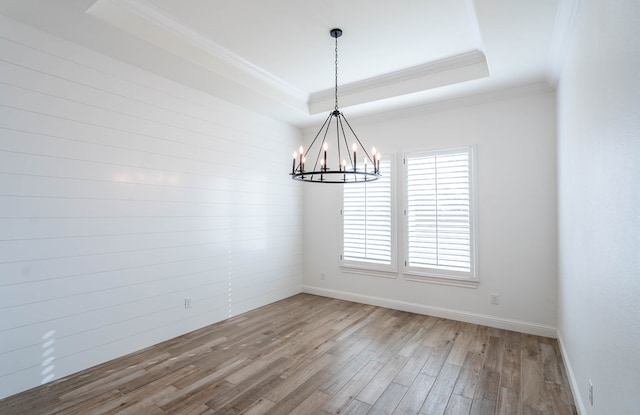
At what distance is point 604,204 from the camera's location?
167 centimetres

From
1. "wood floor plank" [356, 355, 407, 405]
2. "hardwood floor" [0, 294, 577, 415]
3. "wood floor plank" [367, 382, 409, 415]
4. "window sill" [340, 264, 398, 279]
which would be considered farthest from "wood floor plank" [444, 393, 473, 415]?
"window sill" [340, 264, 398, 279]

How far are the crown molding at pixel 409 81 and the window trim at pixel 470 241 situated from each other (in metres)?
0.94

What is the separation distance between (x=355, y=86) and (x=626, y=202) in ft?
12.1

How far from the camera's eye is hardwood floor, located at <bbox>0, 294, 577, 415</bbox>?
2449 millimetres

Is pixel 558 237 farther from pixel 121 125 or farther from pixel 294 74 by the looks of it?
pixel 121 125

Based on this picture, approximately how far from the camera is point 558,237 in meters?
3.63

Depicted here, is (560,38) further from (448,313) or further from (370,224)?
(448,313)

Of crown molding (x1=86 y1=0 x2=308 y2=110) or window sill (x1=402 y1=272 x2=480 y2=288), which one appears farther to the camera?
window sill (x1=402 y1=272 x2=480 y2=288)

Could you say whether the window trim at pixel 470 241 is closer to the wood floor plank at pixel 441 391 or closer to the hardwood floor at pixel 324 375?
the hardwood floor at pixel 324 375

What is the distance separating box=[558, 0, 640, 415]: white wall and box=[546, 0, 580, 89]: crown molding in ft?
0.41

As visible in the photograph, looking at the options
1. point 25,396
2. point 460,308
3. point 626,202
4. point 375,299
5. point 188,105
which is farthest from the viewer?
point 375,299

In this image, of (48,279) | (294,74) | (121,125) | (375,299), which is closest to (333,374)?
(375,299)

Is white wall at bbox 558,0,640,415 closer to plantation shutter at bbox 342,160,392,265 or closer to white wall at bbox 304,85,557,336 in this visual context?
white wall at bbox 304,85,557,336

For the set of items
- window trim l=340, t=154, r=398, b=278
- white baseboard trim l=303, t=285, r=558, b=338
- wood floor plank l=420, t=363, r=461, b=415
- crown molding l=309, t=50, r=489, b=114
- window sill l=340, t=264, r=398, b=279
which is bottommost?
wood floor plank l=420, t=363, r=461, b=415
